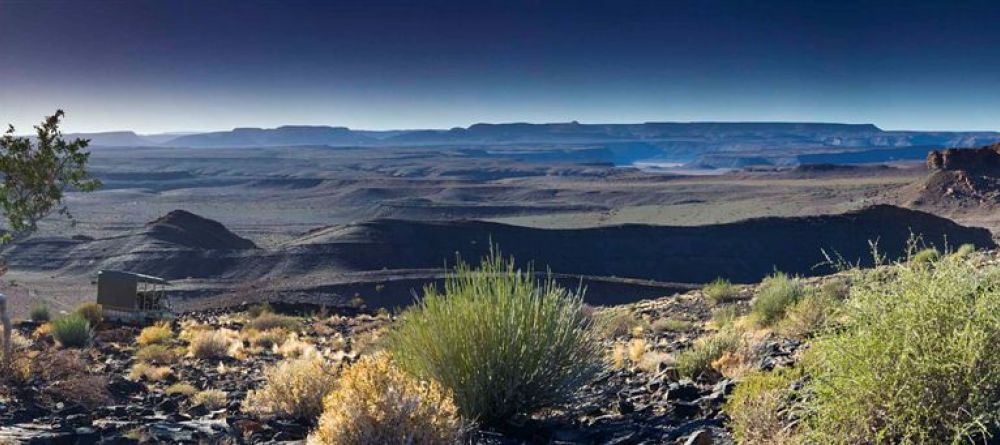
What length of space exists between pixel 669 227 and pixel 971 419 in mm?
61771

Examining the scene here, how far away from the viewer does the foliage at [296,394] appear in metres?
7.87

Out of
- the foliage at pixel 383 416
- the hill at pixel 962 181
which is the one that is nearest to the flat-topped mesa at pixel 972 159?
the hill at pixel 962 181

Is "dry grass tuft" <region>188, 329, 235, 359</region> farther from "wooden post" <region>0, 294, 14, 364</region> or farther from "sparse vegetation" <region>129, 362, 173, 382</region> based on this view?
"wooden post" <region>0, 294, 14, 364</region>

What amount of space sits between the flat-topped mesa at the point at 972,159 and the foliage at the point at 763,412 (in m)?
87.5

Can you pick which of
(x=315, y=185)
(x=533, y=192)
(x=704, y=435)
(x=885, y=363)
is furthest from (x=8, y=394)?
(x=315, y=185)

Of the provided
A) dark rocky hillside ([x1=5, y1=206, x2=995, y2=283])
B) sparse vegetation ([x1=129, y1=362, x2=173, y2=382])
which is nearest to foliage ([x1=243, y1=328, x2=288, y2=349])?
sparse vegetation ([x1=129, y1=362, x2=173, y2=382])

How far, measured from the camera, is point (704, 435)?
18.4ft

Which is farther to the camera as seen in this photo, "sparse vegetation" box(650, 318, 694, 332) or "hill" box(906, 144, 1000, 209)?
"hill" box(906, 144, 1000, 209)

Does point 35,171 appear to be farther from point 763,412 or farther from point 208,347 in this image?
point 763,412

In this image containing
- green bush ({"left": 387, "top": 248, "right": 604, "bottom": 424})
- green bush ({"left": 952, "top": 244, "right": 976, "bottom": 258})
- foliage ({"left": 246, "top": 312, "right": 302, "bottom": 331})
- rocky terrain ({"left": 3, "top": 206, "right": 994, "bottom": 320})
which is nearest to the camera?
green bush ({"left": 387, "top": 248, "right": 604, "bottom": 424})

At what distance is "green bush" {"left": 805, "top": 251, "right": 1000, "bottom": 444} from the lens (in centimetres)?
455

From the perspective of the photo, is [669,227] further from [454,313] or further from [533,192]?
[533,192]

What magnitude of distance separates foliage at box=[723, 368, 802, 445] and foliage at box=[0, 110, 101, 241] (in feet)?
36.4

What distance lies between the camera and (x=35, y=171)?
13047 millimetres
